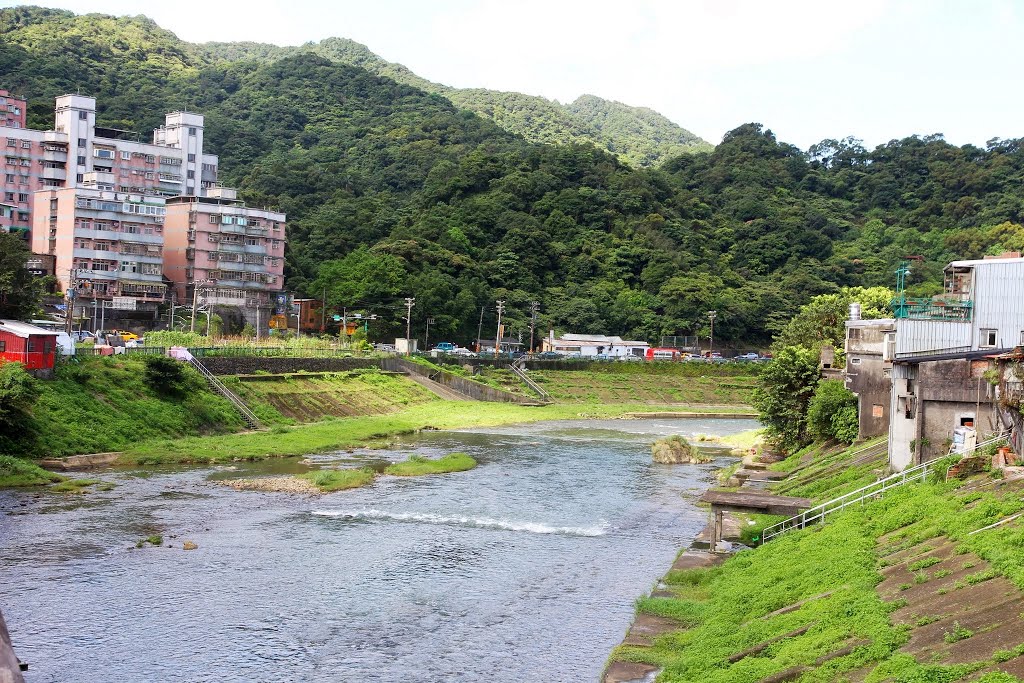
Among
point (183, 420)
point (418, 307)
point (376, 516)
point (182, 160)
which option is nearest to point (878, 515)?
point (376, 516)

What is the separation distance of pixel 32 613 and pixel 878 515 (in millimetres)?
20731

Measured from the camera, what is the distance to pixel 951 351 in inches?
1296

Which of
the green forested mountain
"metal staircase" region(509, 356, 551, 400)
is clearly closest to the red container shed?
"metal staircase" region(509, 356, 551, 400)

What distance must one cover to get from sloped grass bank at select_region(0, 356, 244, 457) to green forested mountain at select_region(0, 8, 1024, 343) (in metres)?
46.5

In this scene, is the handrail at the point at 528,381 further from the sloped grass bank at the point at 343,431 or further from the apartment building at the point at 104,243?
the apartment building at the point at 104,243

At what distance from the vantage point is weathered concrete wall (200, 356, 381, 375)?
222ft

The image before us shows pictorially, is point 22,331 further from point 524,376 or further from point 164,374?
point 524,376

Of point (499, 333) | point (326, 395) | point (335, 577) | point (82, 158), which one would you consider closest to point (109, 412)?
point (326, 395)

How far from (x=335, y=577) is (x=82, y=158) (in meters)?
94.6

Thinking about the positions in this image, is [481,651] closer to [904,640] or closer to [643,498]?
[904,640]

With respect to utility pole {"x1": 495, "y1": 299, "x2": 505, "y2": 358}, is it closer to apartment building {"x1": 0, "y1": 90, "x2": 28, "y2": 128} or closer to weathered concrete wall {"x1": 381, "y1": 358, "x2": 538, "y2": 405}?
weathered concrete wall {"x1": 381, "y1": 358, "x2": 538, "y2": 405}

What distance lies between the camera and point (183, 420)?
187 ft

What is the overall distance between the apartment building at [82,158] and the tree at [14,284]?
3995cm

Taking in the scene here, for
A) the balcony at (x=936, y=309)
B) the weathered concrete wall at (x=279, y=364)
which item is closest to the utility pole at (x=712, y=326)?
the weathered concrete wall at (x=279, y=364)
